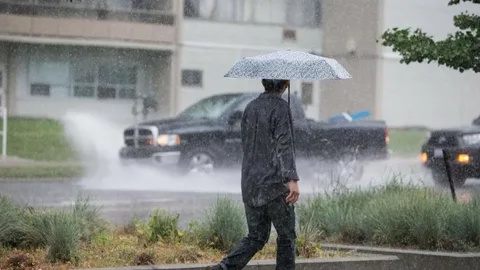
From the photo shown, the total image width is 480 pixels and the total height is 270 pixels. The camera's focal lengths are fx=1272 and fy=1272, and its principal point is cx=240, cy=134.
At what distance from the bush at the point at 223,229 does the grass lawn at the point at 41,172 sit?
9267 mm

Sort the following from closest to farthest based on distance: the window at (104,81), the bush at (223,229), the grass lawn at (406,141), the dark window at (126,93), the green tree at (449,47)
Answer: the bush at (223,229)
the green tree at (449,47)
the window at (104,81)
the dark window at (126,93)
the grass lawn at (406,141)

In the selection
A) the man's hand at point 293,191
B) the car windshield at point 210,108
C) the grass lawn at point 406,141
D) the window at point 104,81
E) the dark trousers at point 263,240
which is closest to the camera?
the man's hand at point 293,191

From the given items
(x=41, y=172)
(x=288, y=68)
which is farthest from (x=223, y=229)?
(x=41, y=172)

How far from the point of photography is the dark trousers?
9820mm

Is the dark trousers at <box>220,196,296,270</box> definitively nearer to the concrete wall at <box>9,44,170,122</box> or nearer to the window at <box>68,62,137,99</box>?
the concrete wall at <box>9,44,170,122</box>

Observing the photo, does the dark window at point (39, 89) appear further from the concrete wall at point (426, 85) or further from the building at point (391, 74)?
the concrete wall at point (426, 85)

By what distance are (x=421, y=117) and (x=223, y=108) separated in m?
4.27

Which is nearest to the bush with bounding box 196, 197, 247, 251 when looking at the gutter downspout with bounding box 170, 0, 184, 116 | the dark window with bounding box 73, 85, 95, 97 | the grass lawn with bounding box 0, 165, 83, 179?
the grass lawn with bounding box 0, 165, 83, 179

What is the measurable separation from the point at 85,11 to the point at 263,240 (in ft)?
35.9

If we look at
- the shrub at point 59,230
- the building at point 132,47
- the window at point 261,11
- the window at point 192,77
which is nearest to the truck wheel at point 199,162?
the building at point 132,47

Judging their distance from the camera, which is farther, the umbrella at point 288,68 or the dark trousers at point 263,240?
the umbrella at point 288,68

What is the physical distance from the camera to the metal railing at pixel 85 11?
1970 cm

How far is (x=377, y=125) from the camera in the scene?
73.3 feet

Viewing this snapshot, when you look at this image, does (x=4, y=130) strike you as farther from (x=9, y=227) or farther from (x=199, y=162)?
(x=9, y=227)
